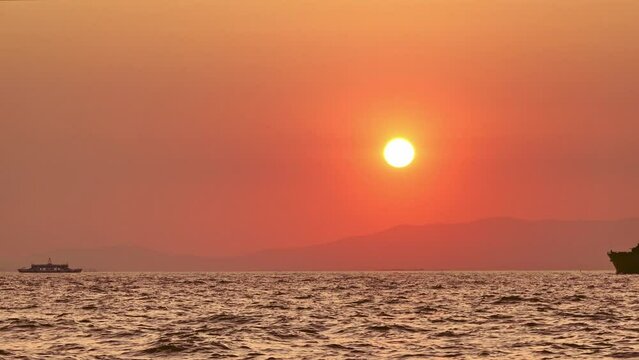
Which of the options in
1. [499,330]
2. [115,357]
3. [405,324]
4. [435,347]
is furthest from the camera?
[405,324]

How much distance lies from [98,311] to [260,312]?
12.1 metres

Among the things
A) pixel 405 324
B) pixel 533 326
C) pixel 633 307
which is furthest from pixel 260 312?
pixel 633 307

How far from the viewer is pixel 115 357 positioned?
42594mm

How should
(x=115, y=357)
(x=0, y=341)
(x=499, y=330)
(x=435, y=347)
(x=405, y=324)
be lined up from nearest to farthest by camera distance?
(x=115, y=357) < (x=435, y=347) < (x=0, y=341) < (x=499, y=330) < (x=405, y=324)

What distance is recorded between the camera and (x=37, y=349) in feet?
151

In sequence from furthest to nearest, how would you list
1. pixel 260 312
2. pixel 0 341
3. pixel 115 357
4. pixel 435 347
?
pixel 260 312
pixel 0 341
pixel 435 347
pixel 115 357

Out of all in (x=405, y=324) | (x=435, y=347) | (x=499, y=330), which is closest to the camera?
(x=435, y=347)

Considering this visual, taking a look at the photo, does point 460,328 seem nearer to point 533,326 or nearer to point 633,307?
point 533,326

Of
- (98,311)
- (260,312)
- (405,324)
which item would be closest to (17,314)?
(98,311)

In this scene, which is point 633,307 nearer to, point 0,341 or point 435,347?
point 435,347

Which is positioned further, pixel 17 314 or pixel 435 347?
pixel 17 314

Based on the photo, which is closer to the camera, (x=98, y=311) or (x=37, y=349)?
(x=37, y=349)

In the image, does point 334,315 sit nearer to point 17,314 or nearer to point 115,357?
point 17,314

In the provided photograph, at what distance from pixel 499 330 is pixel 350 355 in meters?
13.7
